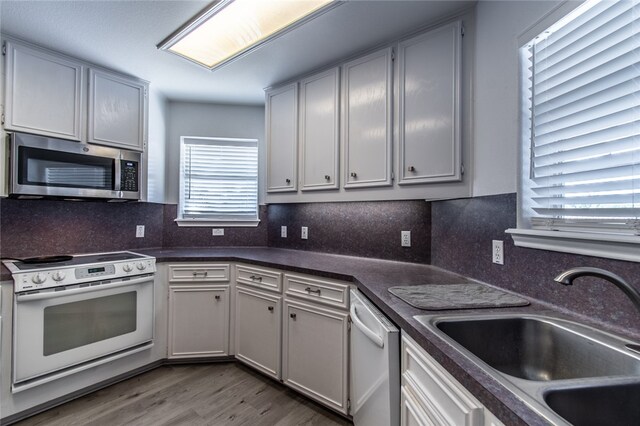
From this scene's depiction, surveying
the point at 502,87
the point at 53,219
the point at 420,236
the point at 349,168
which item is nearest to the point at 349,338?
the point at 420,236

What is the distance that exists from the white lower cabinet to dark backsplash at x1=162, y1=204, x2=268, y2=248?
2.22m

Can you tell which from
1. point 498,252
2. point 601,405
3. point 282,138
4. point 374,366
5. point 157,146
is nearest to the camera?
point 601,405

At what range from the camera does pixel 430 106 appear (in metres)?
1.74

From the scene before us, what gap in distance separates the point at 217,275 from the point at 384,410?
5.49ft

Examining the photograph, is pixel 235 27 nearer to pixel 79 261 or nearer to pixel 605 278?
pixel 79 261

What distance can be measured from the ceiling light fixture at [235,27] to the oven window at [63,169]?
3.25ft

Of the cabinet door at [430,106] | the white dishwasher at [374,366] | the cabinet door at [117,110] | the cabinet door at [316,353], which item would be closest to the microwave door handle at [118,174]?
the cabinet door at [117,110]

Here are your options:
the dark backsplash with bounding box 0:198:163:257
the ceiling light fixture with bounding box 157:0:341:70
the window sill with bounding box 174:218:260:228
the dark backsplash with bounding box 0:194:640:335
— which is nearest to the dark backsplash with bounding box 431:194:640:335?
the dark backsplash with bounding box 0:194:640:335

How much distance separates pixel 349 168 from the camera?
2.11 m

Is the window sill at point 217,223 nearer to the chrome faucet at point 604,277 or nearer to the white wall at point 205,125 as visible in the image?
the white wall at point 205,125

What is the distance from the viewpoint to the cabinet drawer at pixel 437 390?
2.30 ft

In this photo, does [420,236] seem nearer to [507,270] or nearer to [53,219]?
[507,270]

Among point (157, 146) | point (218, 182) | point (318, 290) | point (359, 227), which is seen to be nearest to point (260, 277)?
point (318, 290)

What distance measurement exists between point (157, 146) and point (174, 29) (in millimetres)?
1244
